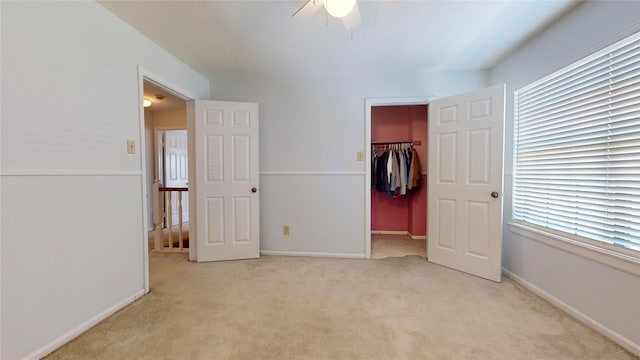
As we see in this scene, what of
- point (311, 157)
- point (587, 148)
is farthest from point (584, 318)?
point (311, 157)

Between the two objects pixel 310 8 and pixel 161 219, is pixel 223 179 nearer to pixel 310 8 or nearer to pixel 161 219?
pixel 161 219

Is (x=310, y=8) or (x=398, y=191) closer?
(x=310, y=8)

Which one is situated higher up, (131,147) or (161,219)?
(131,147)

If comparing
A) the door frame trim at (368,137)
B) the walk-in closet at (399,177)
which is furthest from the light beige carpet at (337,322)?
the walk-in closet at (399,177)

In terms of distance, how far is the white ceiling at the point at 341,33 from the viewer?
5.79 feet

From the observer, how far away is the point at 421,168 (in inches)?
156

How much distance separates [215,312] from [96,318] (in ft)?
2.51

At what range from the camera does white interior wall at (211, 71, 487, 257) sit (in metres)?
3.04

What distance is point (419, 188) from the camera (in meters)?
3.97

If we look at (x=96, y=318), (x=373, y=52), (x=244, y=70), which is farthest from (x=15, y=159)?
(x=373, y=52)

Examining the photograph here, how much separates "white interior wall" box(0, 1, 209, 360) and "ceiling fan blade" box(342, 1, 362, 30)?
5.56 feet

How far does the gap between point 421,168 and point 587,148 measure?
225 centimetres

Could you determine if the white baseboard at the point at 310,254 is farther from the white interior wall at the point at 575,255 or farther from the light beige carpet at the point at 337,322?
the white interior wall at the point at 575,255

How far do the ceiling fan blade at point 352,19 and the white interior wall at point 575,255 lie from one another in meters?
1.53
